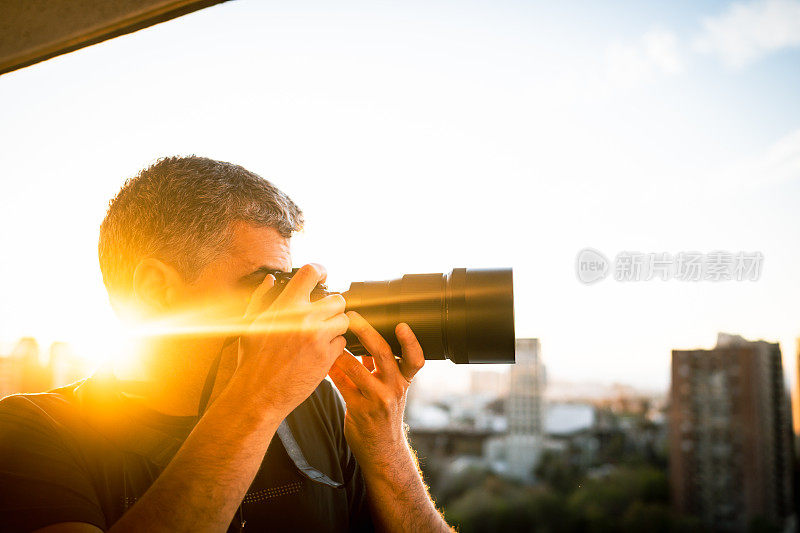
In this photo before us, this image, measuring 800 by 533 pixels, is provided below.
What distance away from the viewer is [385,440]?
1.15 meters

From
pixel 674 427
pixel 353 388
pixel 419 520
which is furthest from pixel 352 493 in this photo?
pixel 674 427

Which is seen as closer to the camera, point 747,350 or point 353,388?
point 353,388

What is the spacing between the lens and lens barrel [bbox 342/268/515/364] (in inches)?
38.9

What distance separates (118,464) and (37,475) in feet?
0.50

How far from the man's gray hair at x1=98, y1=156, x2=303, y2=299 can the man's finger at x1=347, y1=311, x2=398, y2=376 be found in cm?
37

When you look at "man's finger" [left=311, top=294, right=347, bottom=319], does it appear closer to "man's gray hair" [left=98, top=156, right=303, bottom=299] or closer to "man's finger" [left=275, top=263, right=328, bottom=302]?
"man's finger" [left=275, top=263, right=328, bottom=302]

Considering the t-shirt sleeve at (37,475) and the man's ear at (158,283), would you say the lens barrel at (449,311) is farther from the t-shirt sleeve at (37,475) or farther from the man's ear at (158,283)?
the t-shirt sleeve at (37,475)

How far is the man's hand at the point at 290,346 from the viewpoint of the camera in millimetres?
853

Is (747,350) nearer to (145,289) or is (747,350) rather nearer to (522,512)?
(522,512)

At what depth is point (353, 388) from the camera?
113 cm

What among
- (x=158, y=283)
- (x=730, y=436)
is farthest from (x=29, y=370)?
(x=730, y=436)

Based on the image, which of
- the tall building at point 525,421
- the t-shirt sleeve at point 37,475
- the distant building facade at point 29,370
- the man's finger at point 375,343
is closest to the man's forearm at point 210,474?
the t-shirt sleeve at point 37,475

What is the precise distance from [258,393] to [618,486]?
1882 inches

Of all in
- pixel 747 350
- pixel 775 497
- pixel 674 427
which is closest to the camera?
pixel 747 350
